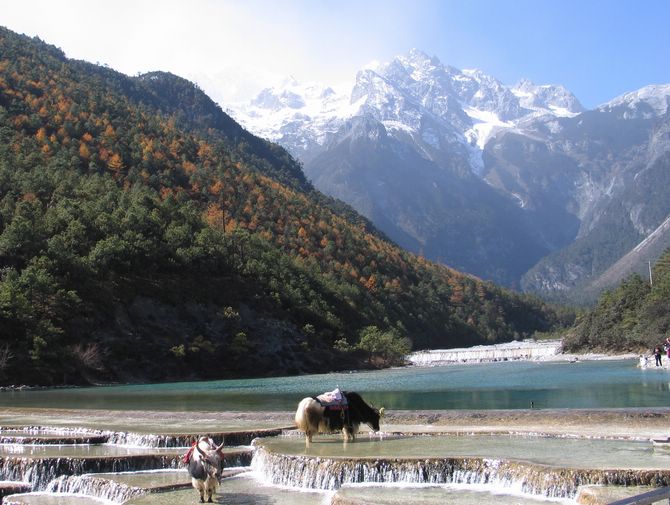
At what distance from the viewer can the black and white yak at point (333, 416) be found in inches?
977

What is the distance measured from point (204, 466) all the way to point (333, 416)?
23.5 feet

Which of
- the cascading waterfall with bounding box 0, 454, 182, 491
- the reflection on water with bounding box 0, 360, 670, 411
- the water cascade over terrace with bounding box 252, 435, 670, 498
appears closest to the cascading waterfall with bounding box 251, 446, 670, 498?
the water cascade over terrace with bounding box 252, 435, 670, 498

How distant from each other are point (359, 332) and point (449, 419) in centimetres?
8735

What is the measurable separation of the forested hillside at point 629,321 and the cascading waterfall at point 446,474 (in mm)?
85804

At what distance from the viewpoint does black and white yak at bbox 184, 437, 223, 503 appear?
1889 cm

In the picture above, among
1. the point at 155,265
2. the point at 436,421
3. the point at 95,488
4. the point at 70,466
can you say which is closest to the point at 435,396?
the point at 436,421

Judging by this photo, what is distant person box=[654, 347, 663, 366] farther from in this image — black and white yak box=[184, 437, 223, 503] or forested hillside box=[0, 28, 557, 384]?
black and white yak box=[184, 437, 223, 503]

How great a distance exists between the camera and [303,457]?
73.7ft

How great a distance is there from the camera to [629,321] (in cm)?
11188

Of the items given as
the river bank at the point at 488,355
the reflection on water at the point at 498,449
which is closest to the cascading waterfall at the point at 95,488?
the reflection on water at the point at 498,449

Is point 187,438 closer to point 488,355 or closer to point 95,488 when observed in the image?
point 95,488

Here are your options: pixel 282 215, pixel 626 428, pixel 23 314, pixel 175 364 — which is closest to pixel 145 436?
pixel 626 428

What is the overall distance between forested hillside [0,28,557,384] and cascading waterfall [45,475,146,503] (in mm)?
48238

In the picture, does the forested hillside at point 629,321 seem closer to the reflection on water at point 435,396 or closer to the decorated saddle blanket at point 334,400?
the reflection on water at point 435,396
